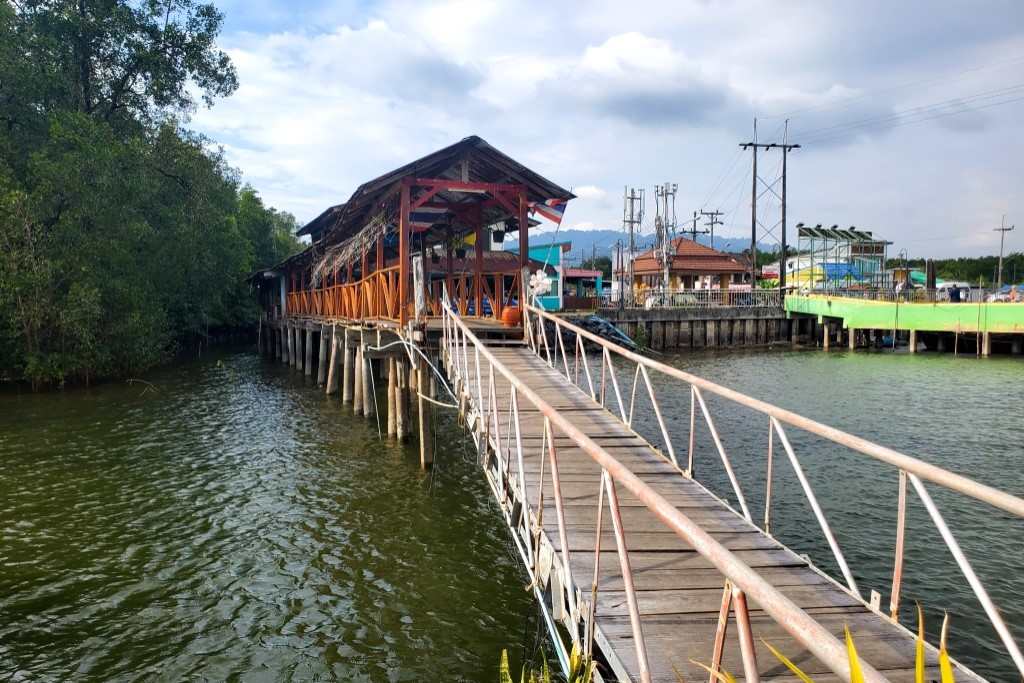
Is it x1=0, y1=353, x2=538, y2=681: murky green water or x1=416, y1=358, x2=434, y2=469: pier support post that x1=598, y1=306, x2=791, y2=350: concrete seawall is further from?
x1=416, y1=358, x2=434, y2=469: pier support post

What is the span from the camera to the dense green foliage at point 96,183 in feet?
62.4

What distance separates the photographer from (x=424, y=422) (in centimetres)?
1212

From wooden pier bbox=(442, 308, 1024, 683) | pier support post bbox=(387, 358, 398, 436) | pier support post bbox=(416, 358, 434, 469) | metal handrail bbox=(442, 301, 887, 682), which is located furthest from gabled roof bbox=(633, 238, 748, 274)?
metal handrail bbox=(442, 301, 887, 682)

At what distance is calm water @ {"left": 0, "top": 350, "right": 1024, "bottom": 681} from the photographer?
253 inches

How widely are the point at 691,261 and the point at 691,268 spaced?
4.38 feet

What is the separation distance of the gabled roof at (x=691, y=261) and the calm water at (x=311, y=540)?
3593cm

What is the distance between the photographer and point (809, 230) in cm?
4169

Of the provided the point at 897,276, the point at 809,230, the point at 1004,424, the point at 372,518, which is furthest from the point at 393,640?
the point at 897,276

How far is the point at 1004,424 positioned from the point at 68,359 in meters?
26.1

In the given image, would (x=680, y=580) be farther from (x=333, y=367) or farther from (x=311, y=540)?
(x=333, y=367)

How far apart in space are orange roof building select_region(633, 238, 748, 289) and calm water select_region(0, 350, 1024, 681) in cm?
3576

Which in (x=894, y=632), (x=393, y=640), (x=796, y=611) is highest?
(x=796, y=611)

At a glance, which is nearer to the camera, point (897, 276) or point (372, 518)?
point (372, 518)

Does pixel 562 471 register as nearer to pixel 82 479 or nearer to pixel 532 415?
pixel 532 415
